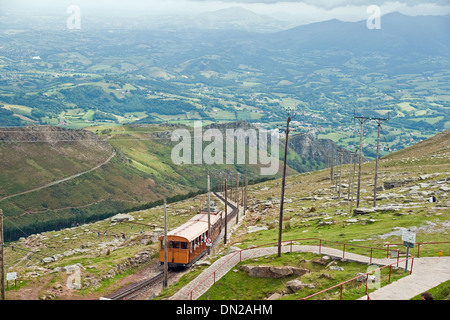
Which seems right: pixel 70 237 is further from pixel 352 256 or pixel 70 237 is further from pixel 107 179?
pixel 107 179

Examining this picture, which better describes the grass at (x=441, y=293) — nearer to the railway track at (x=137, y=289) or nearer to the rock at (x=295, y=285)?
the rock at (x=295, y=285)

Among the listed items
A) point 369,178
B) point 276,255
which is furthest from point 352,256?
point 369,178

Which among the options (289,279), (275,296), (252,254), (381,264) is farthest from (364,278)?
(252,254)

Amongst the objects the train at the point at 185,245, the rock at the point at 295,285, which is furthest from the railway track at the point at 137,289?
the rock at the point at 295,285

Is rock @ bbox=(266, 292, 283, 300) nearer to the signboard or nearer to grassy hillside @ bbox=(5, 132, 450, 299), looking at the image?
grassy hillside @ bbox=(5, 132, 450, 299)

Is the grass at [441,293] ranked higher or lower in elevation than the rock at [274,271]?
higher

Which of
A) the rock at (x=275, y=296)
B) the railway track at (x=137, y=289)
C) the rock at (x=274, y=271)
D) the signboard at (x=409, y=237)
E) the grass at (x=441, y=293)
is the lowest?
the railway track at (x=137, y=289)

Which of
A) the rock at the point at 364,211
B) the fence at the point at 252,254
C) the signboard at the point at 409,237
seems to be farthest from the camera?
the rock at the point at 364,211

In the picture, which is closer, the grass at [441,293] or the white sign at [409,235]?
the grass at [441,293]

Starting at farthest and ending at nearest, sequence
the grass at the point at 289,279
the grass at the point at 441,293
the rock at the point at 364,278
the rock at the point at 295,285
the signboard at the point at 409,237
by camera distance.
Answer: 1. the rock at the point at 295,285
2. the signboard at the point at 409,237
3. the grass at the point at 289,279
4. the rock at the point at 364,278
5. the grass at the point at 441,293
